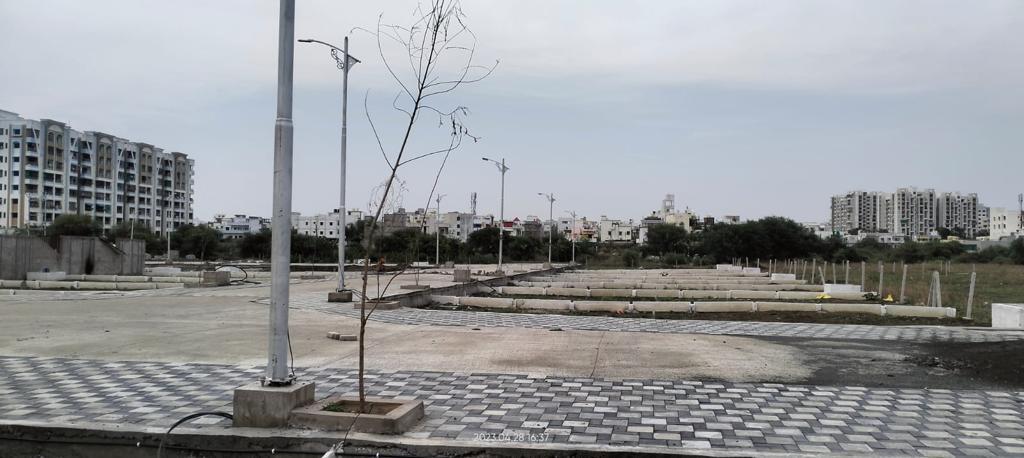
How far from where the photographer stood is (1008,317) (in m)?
13.8

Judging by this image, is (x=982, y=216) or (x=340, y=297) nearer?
(x=340, y=297)

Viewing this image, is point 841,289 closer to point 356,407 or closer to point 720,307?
point 720,307

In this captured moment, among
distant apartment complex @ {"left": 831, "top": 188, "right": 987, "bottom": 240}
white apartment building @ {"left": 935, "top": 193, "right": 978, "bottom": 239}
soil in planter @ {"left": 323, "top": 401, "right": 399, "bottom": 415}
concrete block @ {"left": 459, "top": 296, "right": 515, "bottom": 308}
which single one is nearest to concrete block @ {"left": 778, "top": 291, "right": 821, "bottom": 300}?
concrete block @ {"left": 459, "top": 296, "right": 515, "bottom": 308}

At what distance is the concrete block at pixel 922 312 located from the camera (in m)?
16.0

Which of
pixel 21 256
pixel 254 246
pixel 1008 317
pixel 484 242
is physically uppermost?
pixel 484 242

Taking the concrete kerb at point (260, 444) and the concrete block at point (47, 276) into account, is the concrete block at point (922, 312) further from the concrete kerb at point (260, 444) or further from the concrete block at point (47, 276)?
the concrete block at point (47, 276)

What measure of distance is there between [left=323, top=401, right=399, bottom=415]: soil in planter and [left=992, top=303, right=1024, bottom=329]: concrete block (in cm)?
1314

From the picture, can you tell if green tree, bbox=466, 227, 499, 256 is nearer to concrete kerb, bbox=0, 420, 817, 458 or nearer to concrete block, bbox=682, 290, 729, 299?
concrete block, bbox=682, 290, 729, 299

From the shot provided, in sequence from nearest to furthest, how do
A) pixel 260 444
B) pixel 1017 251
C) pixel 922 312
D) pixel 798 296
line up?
1. pixel 260 444
2. pixel 922 312
3. pixel 798 296
4. pixel 1017 251

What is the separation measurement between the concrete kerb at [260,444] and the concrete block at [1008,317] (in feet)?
38.5

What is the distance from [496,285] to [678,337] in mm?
17660

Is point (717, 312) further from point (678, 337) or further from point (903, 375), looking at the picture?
point (903, 375)

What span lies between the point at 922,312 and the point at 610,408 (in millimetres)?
13259

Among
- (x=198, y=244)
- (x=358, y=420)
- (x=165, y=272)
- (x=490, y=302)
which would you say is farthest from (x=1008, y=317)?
(x=198, y=244)
